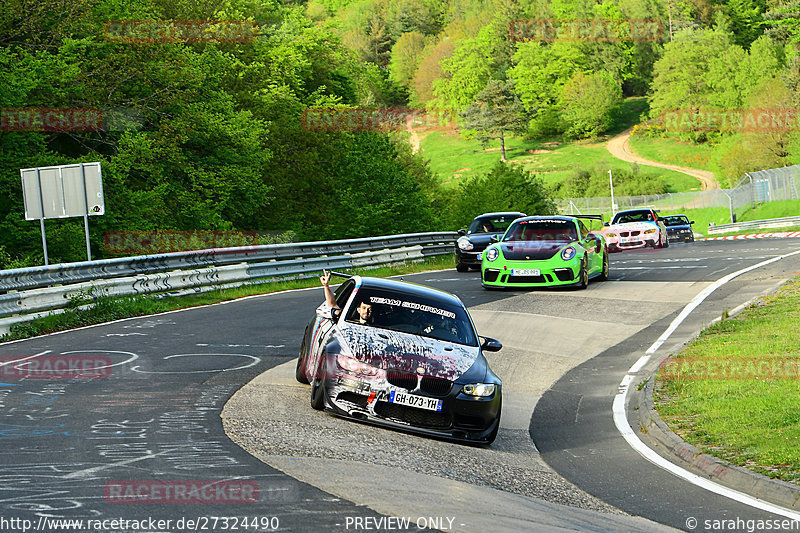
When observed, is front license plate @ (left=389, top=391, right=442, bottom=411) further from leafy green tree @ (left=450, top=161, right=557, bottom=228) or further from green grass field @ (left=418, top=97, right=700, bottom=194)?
green grass field @ (left=418, top=97, right=700, bottom=194)

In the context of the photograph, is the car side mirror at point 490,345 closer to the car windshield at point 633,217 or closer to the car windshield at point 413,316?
the car windshield at point 413,316

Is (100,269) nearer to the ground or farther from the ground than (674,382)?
farther from the ground

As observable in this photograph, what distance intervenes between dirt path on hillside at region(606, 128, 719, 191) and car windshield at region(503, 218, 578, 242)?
97977mm

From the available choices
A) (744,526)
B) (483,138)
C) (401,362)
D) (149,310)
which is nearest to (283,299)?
(149,310)

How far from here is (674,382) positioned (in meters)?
11.9

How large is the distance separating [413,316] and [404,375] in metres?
1.19

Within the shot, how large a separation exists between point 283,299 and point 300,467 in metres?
13.7

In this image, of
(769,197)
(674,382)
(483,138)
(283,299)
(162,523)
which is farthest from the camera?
(483,138)

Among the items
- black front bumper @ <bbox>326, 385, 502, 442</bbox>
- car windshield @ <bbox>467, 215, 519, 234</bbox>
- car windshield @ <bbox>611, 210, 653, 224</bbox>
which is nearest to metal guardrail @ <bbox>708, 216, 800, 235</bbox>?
car windshield @ <bbox>611, 210, 653, 224</bbox>

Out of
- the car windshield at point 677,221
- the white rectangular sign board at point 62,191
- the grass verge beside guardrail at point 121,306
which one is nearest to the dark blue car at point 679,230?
the car windshield at point 677,221

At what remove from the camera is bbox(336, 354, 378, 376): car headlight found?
29.9 feet

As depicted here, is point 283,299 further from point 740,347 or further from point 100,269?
point 740,347

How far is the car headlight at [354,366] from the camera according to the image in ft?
29.9

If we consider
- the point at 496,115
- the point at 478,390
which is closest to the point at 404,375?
the point at 478,390
